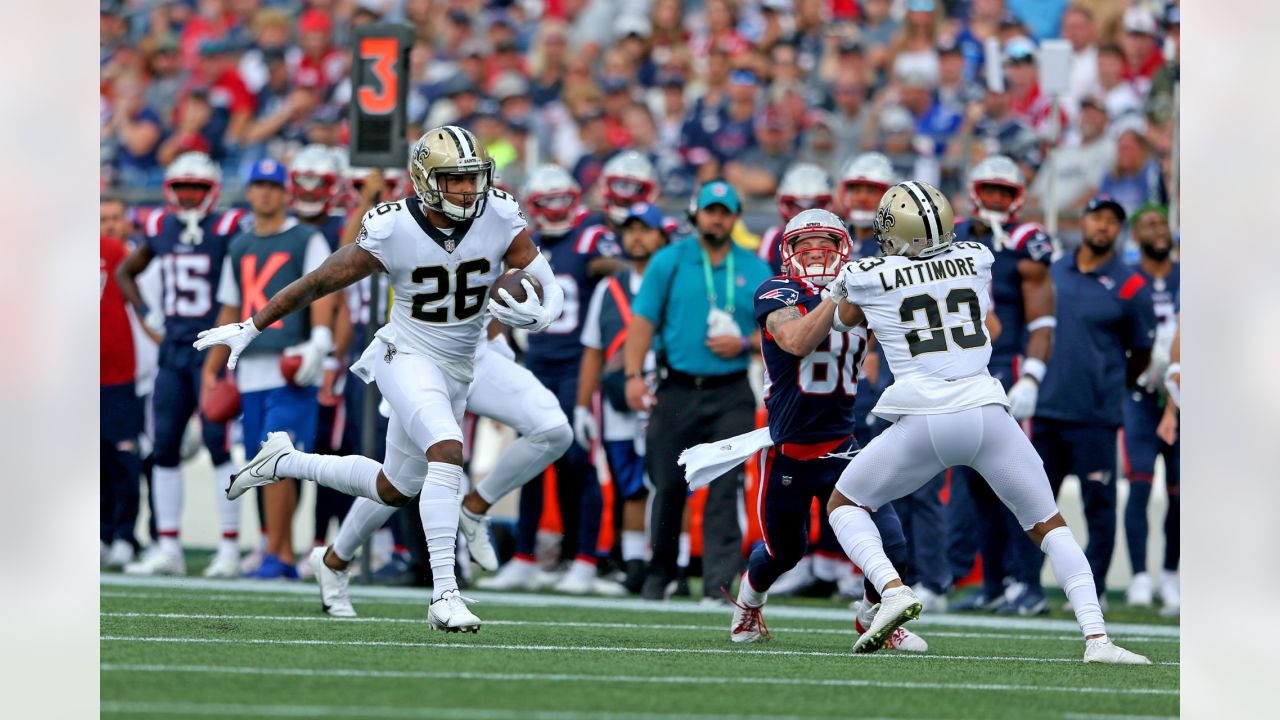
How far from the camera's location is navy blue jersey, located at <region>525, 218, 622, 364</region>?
36.6 feet

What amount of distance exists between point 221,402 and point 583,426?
208 centimetres

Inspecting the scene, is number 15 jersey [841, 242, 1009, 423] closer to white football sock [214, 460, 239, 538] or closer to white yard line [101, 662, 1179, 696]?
white yard line [101, 662, 1179, 696]

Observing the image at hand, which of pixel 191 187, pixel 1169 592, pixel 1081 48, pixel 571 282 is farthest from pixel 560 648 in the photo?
pixel 1081 48

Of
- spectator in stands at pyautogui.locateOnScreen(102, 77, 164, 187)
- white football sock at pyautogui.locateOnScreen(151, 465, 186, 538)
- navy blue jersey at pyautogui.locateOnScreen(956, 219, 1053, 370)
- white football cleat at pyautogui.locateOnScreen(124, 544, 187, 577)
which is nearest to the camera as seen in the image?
navy blue jersey at pyautogui.locateOnScreen(956, 219, 1053, 370)

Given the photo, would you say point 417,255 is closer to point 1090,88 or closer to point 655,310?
point 655,310

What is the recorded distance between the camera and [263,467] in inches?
312

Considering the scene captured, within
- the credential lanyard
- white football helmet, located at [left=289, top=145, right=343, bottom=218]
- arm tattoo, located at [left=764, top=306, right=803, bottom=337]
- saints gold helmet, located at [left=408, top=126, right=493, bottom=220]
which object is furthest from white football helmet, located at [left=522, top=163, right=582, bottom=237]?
arm tattoo, located at [left=764, top=306, right=803, bottom=337]

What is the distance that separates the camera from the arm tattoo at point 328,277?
736 cm

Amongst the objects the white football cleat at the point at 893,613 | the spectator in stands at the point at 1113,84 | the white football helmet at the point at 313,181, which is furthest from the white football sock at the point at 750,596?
the spectator in stands at the point at 1113,84

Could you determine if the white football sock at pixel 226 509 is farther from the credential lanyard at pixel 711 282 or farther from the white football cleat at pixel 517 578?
the credential lanyard at pixel 711 282

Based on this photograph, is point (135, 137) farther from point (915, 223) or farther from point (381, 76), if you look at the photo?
point (915, 223)

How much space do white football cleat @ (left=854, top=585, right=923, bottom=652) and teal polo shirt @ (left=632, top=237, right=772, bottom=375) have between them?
3248mm
